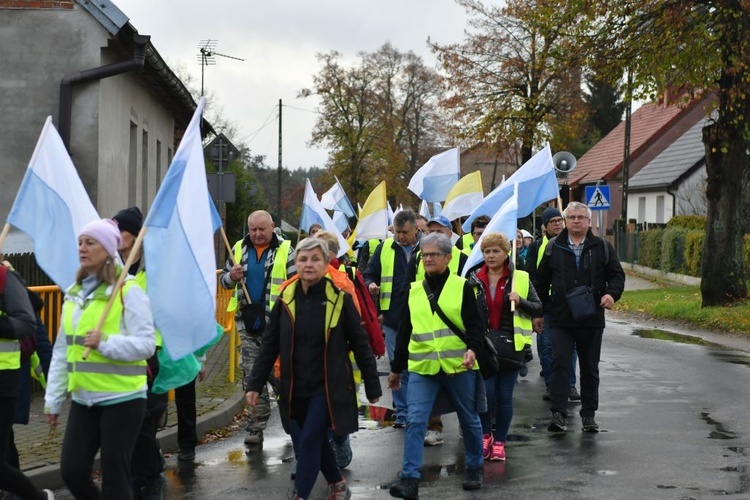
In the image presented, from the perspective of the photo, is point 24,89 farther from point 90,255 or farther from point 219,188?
point 90,255

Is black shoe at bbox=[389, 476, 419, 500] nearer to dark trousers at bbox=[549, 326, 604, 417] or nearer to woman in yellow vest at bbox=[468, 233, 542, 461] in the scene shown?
woman in yellow vest at bbox=[468, 233, 542, 461]

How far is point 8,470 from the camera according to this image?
6.52 m

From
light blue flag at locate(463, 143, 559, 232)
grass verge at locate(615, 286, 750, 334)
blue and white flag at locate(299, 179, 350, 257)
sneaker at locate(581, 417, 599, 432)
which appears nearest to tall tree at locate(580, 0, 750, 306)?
grass verge at locate(615, 286, 750, 334)

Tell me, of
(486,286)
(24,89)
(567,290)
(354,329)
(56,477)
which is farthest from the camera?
(24,89)

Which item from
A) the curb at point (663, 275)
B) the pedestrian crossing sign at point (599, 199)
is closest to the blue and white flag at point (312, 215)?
the pedestrian crossing sign at point (599, 199)

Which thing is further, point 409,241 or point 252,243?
point 409,241

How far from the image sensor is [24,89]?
1628 centimetres

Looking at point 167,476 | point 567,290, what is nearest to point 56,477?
point 167,476

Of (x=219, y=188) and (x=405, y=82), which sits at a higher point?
(x=405, y=82)

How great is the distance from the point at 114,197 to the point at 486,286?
9658 millimetres

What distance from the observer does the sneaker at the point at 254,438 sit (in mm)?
9664

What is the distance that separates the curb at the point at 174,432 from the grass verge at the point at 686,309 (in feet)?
40.2

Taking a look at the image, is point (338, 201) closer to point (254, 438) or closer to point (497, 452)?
point (254, 438)

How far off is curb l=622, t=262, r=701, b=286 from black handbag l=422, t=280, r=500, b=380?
87.5ft
